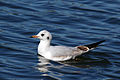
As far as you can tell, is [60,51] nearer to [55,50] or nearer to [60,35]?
[55,50]

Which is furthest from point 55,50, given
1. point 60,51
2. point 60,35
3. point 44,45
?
point 60,35

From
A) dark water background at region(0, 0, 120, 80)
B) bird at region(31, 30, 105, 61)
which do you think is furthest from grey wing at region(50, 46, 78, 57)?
dark water background at region(0, 0, 120, 80)

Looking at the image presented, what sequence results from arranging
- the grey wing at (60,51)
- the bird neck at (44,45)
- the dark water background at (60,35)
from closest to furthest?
the dark water background at (60,35) → the grey wing at (60,51) → the bird neck at (44,45)

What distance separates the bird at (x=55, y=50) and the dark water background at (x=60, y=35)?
25cm

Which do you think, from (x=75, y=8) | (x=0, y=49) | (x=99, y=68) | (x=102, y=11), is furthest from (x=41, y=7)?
(x=99, y=68)

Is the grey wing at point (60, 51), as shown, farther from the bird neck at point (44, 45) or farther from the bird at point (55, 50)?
the bird neck at point (44, 45)

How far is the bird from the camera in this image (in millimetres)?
12969

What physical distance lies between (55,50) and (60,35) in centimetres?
246

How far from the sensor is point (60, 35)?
50.4 ft

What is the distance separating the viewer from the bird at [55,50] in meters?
13.0

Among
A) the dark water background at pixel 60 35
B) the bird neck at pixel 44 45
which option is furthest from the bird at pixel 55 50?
the dark water background at pixel 60 35

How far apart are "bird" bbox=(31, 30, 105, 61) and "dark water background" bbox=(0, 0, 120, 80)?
0.83 ft

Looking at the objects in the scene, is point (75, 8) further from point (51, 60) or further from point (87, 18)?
point (51, 60)

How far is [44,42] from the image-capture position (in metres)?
13.3
